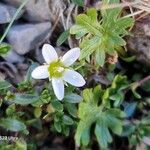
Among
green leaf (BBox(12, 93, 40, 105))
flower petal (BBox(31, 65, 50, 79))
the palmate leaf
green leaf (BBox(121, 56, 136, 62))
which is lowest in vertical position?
the palmate leaf

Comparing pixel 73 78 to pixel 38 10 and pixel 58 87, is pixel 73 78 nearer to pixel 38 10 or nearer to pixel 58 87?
pixel 58 87

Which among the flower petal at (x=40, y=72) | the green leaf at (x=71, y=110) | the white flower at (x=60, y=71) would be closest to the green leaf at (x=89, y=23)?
the white flower at (x=60, y=71)

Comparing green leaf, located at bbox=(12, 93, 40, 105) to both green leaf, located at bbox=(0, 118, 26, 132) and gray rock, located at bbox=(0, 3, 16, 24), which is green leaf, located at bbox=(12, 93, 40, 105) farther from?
gray rock, located at bbox=(0, 3, 16, 24)

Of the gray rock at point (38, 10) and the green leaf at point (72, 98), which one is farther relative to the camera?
the gray rock at point (38, 10)

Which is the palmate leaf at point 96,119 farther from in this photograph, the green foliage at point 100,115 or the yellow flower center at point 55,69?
the yellow flower center at point 55,69

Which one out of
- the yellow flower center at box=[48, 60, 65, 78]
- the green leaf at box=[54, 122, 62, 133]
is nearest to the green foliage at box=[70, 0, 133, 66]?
the yellow flower center at box=[48, 60, 65, 78]

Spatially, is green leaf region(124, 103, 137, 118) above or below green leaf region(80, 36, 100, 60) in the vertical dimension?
below
